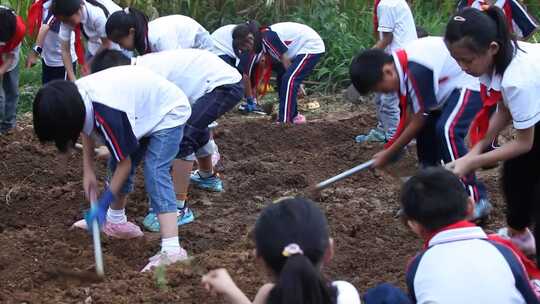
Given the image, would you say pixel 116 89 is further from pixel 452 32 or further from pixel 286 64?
pixel 286 64

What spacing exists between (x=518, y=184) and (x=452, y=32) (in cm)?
97

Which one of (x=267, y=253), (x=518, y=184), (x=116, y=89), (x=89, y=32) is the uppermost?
(x=267, y=253)

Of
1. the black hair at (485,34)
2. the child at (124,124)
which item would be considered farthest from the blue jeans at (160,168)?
the black hair at (485,34)

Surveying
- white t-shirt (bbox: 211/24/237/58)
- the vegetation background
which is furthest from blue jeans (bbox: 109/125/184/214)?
the vegetation background

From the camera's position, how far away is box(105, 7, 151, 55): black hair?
21.4ft

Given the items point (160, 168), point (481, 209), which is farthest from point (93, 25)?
point (481, 209)

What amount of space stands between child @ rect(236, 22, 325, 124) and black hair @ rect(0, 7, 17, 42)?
89.1 inches

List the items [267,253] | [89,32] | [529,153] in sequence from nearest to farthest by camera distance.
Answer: [267,253], [529,153], [89,32]

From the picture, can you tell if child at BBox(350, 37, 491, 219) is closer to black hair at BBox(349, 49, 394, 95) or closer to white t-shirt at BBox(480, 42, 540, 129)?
black hair at BBox(349, 49, 394, 95)

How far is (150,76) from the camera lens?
475 centimetres

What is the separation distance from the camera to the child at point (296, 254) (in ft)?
8.43

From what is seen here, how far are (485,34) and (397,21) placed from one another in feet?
13.3

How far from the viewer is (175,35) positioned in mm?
7145

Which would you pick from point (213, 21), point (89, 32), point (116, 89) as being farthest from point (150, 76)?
point (213, 21)
